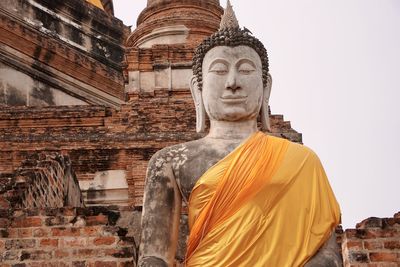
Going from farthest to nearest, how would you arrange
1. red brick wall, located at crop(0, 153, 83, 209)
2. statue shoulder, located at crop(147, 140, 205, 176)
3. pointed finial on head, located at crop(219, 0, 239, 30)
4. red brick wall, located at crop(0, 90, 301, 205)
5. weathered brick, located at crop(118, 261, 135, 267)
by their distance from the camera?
red brick wall, located at crop(0, 90, 301, 205) → red brick wall, located at crop(0, 153, 83, 209) → weathered brick, located at crop(118, 261, 135, 267) → pointed finial on head, located at crop(219, 0, 239, 30) → statue shoulder, located at crop(147, 140, 205, 176)

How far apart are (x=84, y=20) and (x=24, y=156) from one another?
21.3 ft

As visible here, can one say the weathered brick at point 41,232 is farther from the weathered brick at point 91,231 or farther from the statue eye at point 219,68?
the statue eye at point 219,68

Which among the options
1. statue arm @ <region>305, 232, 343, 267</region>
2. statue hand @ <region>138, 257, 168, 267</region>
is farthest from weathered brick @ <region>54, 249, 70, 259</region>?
statue arm @ <region>305, 232, 343, 267</region>

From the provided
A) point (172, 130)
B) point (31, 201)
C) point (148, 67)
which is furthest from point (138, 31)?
point (31, 201)

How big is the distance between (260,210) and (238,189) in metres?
0.15

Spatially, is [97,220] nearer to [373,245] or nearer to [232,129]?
[232,129]

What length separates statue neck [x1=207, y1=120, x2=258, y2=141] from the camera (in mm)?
5229

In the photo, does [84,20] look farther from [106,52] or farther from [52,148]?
[52,148]

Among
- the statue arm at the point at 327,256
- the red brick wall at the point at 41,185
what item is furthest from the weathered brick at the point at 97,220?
the statue arm at the point at 327,256

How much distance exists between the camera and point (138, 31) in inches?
590

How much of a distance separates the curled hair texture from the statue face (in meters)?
0.03

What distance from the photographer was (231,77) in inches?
206

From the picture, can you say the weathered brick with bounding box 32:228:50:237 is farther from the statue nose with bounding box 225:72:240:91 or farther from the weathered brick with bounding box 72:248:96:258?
the statue nose with bounding box 225:72:240:91

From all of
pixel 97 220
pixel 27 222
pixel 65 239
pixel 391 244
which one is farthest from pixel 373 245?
pixel 27 222
